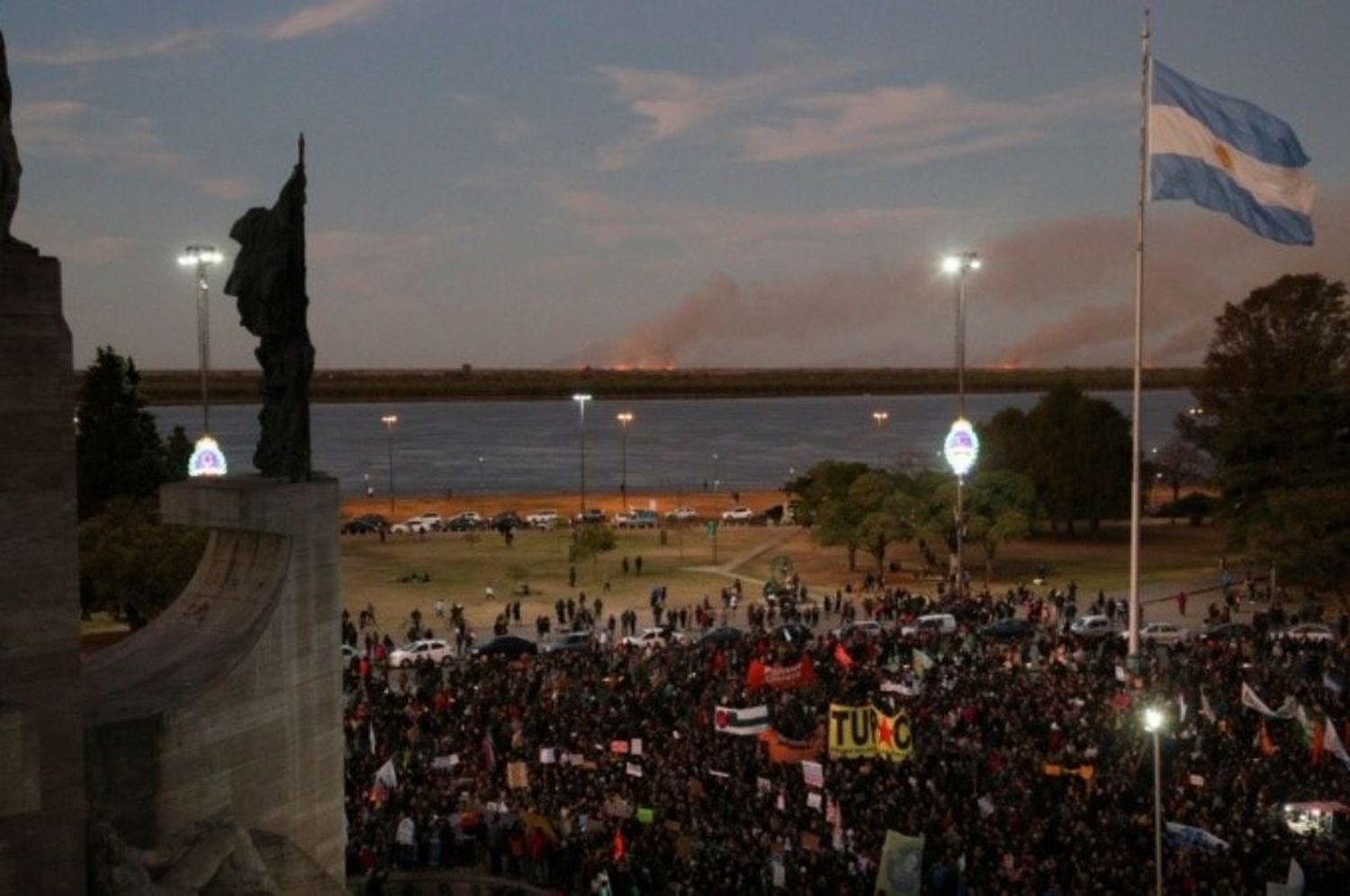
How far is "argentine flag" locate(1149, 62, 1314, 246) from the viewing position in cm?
2133

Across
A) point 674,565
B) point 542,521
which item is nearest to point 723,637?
point 674,565

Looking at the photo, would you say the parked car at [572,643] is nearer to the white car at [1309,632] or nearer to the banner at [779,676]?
the banner at [779,676]

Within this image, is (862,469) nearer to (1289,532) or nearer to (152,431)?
(1289,532)

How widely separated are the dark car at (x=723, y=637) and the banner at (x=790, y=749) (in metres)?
11.5

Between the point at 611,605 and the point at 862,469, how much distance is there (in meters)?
15.6

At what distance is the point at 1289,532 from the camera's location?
44.4 m

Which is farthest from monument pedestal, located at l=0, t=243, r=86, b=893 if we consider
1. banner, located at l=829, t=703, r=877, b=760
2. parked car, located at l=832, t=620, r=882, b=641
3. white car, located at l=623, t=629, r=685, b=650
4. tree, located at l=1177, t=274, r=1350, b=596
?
tree, located at l=1177, t=274, r=1350, b=596

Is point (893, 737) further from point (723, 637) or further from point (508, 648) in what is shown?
point (723, 637)

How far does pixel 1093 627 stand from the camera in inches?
1592

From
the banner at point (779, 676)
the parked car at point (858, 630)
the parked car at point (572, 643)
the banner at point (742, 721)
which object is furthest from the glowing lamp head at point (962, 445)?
the banner at point (742, 721)

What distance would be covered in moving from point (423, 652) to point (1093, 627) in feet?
65.5

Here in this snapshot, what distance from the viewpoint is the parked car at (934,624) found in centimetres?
3848

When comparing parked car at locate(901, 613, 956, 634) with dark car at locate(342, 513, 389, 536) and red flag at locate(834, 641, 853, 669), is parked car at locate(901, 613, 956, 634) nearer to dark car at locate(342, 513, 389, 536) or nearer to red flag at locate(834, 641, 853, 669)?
red flag at locate(834, 641, 853, 669)

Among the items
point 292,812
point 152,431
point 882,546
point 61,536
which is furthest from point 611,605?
point 61,536
